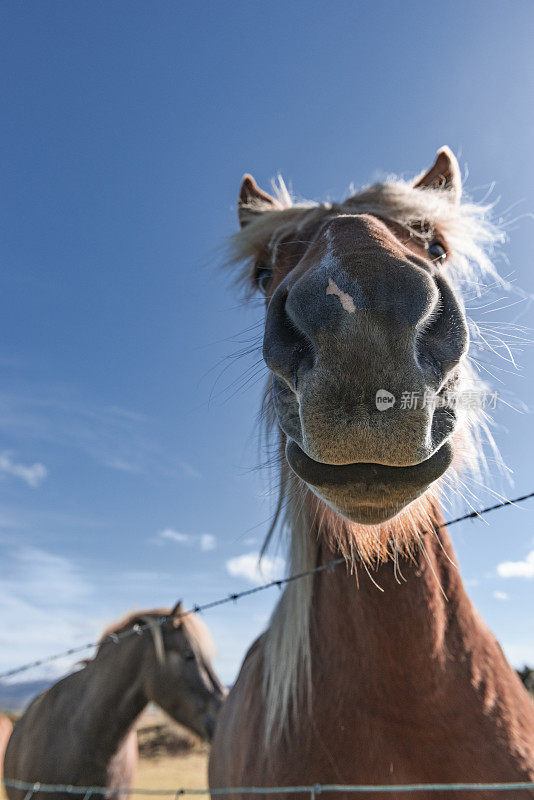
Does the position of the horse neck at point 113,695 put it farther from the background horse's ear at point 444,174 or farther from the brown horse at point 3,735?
the background horse's ear at point 444,174

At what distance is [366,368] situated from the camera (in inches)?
39.9

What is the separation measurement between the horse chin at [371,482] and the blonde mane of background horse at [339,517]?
425mm

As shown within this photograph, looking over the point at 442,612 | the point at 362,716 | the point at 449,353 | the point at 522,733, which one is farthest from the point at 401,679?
the point at 449,353

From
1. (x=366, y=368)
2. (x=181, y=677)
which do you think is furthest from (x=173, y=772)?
(x=366, y=368)

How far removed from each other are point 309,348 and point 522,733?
4.61 ft

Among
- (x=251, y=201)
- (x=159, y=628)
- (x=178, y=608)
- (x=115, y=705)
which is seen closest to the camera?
(x=251, y=201)

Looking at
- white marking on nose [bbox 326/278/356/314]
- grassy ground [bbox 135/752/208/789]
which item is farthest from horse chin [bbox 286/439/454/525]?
grassy ground [bbox 135/752/208/789]

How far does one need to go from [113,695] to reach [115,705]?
91 millimetres

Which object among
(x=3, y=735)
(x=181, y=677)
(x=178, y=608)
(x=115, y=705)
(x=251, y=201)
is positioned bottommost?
(x=3, y=735)

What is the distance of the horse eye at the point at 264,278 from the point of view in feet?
7.34

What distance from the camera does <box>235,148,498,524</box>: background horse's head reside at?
102 cm

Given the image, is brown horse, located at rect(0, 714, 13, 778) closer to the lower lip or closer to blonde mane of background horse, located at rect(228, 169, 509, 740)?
blonde mane of background horse, located at rect(228, 169, 509, 740)

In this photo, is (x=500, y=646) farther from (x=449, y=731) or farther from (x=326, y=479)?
(x=326, y=479)

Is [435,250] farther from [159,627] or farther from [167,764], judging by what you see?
[167,764]
